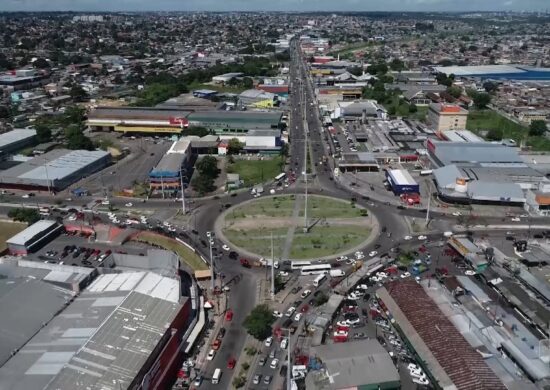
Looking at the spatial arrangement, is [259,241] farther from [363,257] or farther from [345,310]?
[345,310]

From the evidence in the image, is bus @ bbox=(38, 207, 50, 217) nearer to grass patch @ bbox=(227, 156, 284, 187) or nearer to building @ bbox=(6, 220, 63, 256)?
building @ bbox=(6, 220, 63, 256)

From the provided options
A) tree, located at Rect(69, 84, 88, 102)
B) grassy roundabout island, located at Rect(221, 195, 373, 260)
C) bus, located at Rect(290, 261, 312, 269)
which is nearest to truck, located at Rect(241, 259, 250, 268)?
grassy roundabout island, located at Rect(221, 195, 373, 260)

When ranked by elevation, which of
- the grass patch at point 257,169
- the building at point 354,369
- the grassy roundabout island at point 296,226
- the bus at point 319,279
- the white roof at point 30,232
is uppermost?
the white roof at point 30,232

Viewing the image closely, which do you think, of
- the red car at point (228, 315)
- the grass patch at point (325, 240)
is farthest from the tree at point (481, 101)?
the red car at point (228, 315)

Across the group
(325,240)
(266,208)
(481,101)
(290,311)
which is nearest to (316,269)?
(325,240)

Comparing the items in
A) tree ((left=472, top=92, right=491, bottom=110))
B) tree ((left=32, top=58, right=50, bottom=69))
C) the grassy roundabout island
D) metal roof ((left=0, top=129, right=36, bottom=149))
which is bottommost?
the grassy roundabout island

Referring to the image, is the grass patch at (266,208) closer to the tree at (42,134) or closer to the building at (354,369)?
the building at (354,369)
